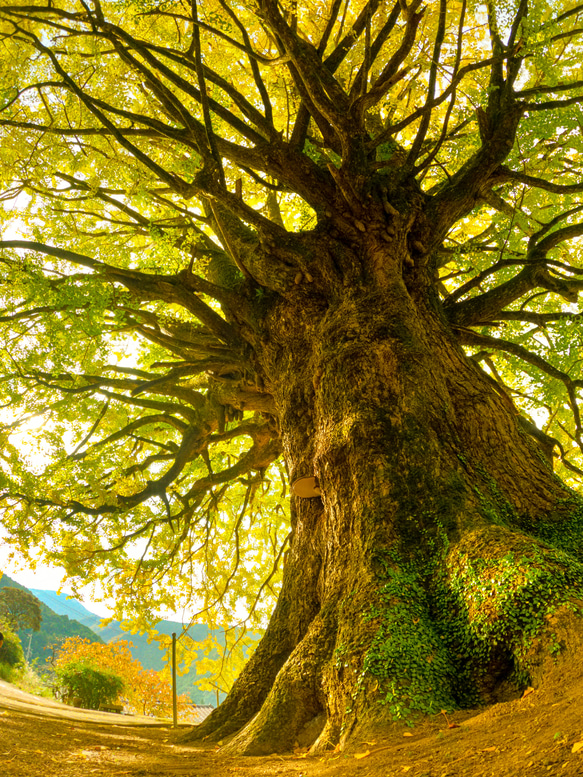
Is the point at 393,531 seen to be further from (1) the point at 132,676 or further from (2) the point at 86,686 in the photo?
(1) the point at 132,676

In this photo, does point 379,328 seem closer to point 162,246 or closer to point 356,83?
point 356,83

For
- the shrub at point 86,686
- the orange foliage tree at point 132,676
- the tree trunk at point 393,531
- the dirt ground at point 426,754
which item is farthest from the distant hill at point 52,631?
the dirt ground at point 426,754

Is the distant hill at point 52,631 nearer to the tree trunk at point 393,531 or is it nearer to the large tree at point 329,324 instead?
the large tree at point 329,324

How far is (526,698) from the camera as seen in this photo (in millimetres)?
2221

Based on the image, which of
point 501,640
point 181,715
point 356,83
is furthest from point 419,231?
point 181,715

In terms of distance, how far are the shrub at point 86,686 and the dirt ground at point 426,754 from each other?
1186 centimetres

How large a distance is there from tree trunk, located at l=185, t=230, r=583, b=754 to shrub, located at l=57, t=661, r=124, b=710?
1109 centimetres

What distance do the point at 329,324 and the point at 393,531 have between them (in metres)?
2.06

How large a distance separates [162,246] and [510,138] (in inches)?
139

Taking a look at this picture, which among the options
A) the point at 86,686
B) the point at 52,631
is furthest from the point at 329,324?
the point at 52,631

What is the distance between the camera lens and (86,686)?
13.4 metres

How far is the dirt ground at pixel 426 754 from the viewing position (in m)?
1.59

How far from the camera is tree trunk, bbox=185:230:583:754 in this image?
270 cm

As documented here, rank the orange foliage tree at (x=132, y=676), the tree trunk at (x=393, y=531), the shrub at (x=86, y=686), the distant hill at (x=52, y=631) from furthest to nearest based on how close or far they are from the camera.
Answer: the distant hill at (x=52, y=631) → the orange foliage tree at (x=132, y=676) → the shrub at (x=86, y=686) → the tree trunk at (x=393, y=531)
